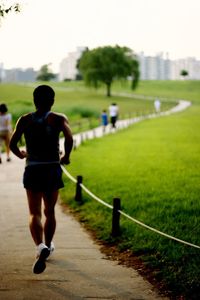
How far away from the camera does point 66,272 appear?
18.9ft

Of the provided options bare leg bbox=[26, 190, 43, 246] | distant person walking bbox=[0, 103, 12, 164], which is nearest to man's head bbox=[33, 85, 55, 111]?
bare leg bbox=[26, 190, 43, 246]

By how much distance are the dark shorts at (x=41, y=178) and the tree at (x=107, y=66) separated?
79.4 metres

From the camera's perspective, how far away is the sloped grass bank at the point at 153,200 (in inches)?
238

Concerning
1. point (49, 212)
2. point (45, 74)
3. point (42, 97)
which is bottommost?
point (49, 212)

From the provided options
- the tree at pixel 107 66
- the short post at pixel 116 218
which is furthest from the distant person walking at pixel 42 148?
the tree at pixel 107 66

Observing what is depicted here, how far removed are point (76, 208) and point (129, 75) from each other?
78.3 meters

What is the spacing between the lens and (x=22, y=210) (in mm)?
9750

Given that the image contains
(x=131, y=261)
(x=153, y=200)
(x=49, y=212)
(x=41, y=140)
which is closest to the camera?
(x=41, y=140)

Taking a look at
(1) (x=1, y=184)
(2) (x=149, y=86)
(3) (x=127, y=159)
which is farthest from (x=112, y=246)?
(2) (x=149, y=86)

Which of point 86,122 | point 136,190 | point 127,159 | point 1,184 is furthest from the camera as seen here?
point 86,122

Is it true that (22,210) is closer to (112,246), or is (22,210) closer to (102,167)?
(112,246)

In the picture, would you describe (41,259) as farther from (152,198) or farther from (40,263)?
(152,198)

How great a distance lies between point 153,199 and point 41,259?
4.84 metres

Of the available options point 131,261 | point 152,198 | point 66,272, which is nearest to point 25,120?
point 66,272
